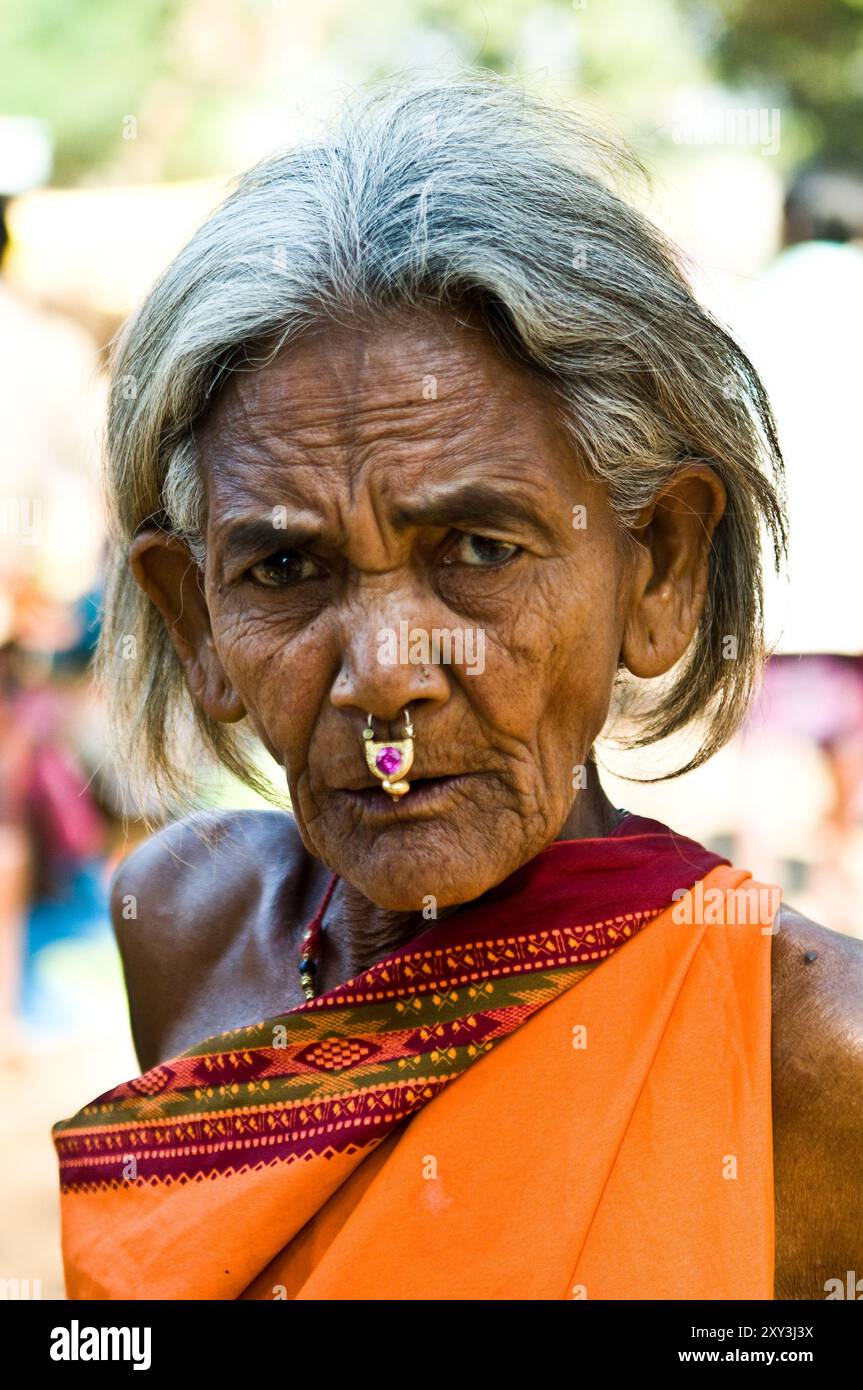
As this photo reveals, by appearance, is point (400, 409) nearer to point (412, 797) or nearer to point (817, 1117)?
point (412, 797)

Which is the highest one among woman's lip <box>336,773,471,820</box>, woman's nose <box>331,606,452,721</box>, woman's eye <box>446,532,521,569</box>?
woman's eye <box>446,532,521,569</box>

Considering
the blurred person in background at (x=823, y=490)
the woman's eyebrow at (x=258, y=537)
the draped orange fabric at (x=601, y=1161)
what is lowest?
the draped orange fabric at (x=601, y=1161)

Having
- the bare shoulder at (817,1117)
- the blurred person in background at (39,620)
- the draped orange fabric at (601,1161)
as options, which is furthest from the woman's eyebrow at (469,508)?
the blurred person in background at (39,620)

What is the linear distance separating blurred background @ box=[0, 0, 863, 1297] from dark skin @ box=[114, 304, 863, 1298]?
1.71 feet

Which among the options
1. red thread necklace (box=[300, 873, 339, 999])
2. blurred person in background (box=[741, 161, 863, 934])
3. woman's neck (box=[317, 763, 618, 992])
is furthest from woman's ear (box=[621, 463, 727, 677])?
blurred person in background (box=[741, 161, 863, 934])

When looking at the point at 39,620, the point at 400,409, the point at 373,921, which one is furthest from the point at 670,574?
the point at 39,620

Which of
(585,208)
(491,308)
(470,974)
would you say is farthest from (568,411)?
(470,974)

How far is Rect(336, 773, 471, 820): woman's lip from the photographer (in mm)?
1974

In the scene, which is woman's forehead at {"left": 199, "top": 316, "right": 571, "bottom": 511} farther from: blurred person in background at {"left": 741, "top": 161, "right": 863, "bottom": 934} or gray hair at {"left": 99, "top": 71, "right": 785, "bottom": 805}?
blurred person in background at {"left": 741, "top": 161, "right": 863, "bottom": 934}

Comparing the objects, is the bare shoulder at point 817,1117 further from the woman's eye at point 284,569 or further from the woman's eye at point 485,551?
the woman's eye at point 284,569

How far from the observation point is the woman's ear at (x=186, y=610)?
2.33 meters

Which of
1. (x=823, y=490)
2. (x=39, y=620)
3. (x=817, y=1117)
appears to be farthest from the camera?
(x=39, y=620)

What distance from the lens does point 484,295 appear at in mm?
1962

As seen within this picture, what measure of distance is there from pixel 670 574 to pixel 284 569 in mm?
566
